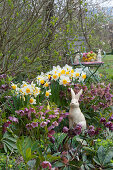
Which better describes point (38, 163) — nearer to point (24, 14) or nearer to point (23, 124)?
point (23, 124)

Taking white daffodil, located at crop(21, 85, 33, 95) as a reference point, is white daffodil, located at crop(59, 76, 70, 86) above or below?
above

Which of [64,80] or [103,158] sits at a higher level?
[64,80]

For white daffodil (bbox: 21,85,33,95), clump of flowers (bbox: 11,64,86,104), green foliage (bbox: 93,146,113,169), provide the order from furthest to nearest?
clump of flowers (bbox: 11,64,86,104)
white daffodil (bbox: 21,85,33,95)
green foliage (bbox: 93,146,113,169)

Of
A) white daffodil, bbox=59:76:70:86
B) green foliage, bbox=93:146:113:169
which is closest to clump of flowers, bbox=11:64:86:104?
white daffodil, bbox=59:76:70:86

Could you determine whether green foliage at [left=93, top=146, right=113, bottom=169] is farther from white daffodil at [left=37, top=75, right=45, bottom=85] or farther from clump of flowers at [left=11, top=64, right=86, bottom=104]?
white daffodil at [left=37, top=75, right=45, bottom=85]

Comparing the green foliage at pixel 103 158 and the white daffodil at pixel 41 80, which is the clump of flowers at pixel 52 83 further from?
the green foliage at pixel 103 158

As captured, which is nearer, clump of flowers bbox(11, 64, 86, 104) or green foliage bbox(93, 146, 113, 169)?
green foliage bbox(93, 146, 113, 169)

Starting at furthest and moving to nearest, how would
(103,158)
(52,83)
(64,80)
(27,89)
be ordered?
(52,83) < (64,80) < (27,89) < (103,158)

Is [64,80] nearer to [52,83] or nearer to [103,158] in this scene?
[52,83]

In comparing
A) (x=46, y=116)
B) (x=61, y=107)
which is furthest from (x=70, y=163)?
(x=61, y=107)

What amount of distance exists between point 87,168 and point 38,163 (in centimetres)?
49

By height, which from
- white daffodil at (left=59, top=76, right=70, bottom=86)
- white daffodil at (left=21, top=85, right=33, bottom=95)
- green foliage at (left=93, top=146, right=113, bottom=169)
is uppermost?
white daffodil at (left=59, top=76, right=70, bottom=86)

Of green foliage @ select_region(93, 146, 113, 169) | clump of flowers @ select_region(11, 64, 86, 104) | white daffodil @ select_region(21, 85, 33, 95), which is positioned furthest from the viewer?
clump of flowers @ select_region(11, 64, 86, 104)

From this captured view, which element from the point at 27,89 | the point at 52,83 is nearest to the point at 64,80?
the point at 52,83
